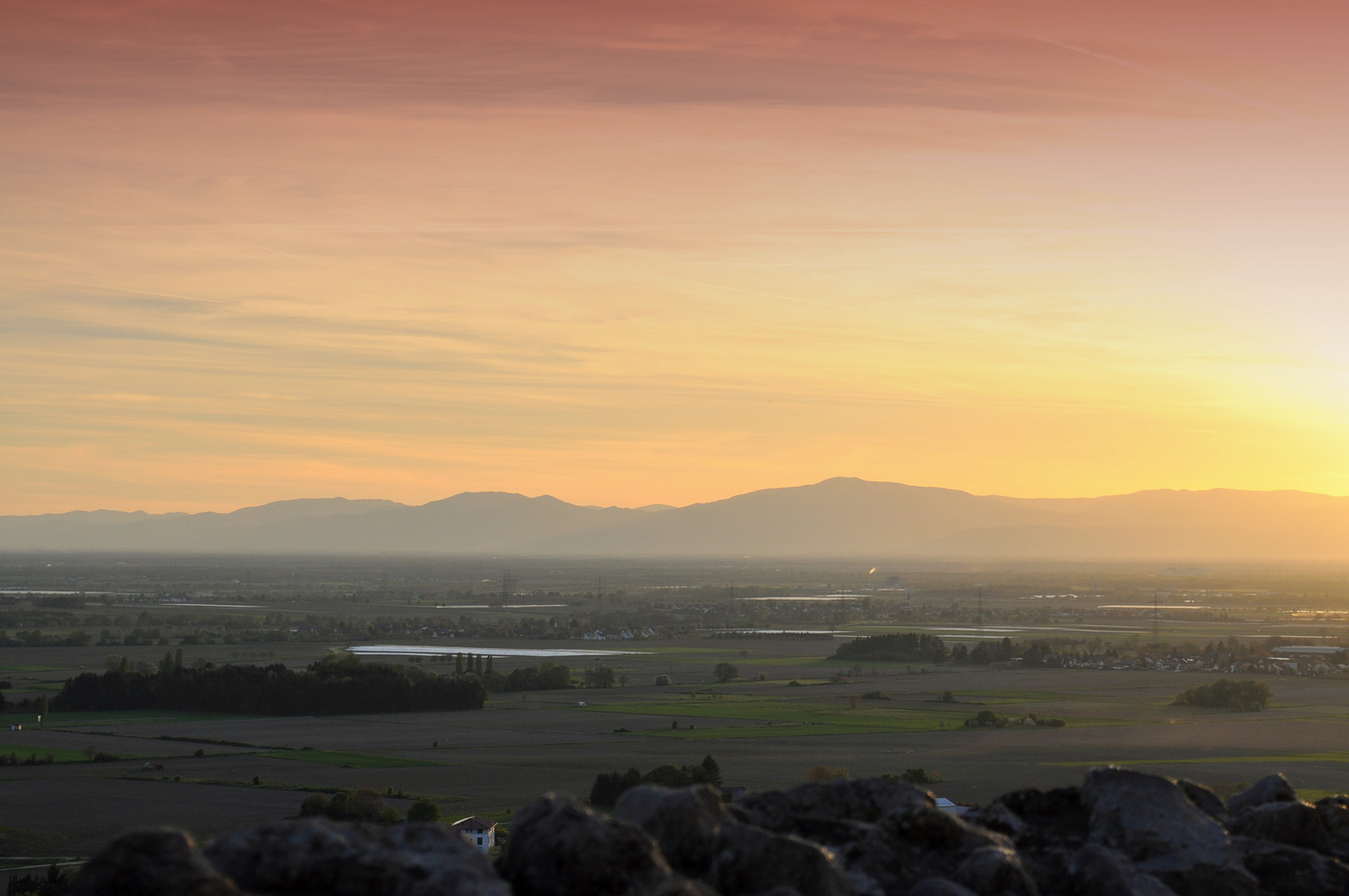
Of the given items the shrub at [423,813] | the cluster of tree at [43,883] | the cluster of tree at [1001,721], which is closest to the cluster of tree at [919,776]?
the shrub at [423,813]

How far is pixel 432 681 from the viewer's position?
8344 cm

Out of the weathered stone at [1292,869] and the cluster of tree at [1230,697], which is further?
the cluster of tree at [1230,697]

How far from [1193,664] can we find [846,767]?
Result: 75.1m

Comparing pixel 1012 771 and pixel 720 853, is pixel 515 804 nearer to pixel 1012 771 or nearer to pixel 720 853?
pixel 1012 771

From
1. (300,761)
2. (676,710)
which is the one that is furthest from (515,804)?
(676,710)

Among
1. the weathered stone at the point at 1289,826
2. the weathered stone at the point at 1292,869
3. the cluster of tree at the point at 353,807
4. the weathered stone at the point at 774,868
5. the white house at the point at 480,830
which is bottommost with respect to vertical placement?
the cluster of tree at the point at 353,807

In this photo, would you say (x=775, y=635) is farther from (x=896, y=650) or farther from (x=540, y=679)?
(x=540, y=679)

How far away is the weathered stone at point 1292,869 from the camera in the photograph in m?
8.08

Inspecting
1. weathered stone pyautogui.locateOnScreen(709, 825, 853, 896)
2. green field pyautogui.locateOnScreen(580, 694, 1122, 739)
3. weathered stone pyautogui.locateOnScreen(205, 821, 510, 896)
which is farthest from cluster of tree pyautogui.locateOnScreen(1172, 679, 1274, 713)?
weathered stone pyautogui.locateOnScreen(205, 821, 510, 896)

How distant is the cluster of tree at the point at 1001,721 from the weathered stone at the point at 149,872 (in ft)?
226

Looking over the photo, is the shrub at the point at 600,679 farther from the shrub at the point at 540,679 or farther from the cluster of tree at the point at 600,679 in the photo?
the shrub at the point at 540,679

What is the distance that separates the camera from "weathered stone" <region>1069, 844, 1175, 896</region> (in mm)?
7629

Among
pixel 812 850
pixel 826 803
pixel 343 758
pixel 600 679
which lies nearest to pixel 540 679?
pixel 600 679

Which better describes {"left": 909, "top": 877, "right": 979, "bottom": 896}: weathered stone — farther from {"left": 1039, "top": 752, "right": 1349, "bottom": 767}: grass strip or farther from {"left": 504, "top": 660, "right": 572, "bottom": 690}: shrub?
{"left": 504, "top": 660, "right": 572, "bottom": 690}: shrub
